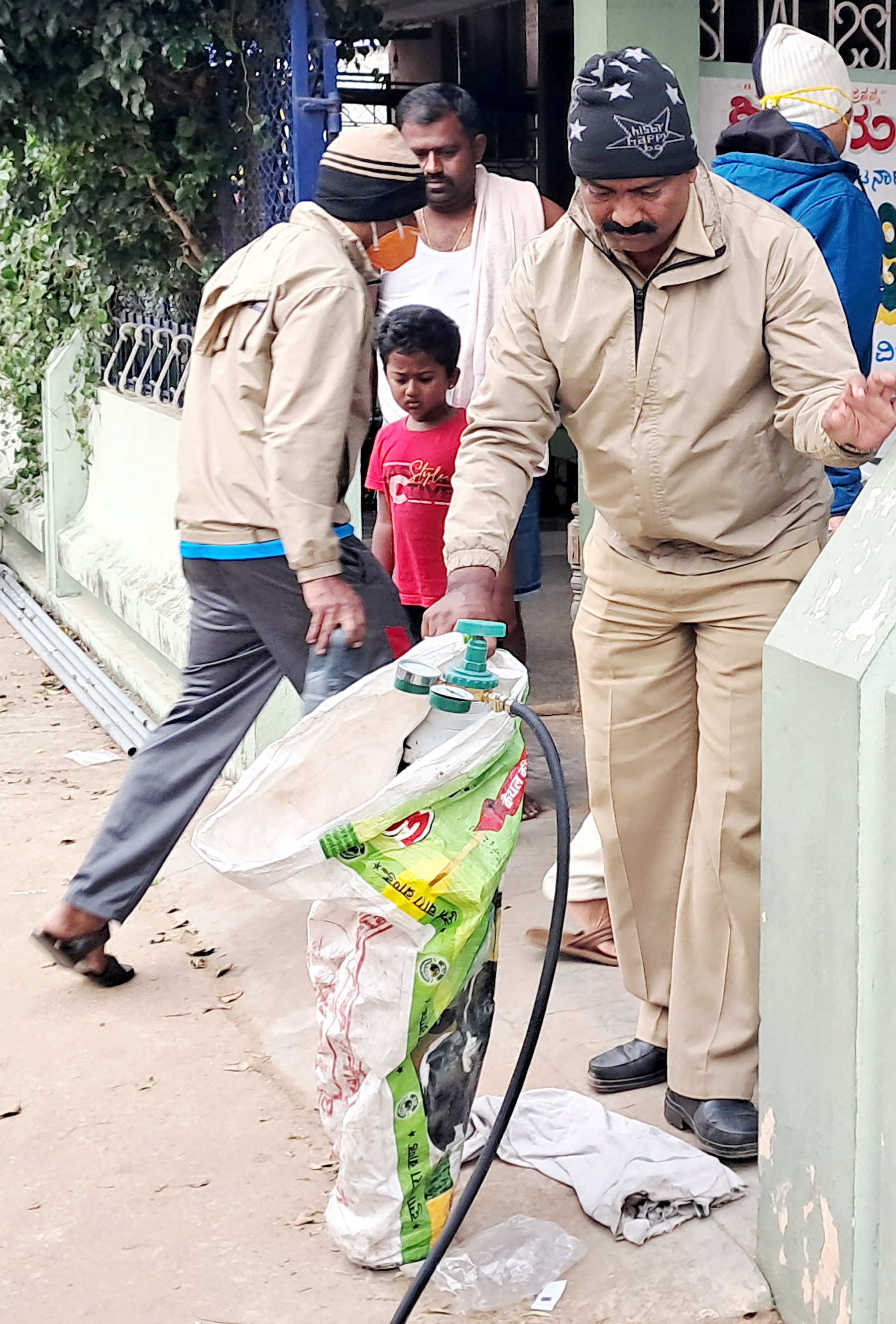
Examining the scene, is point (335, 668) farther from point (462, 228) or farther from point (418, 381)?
point (462, 228)

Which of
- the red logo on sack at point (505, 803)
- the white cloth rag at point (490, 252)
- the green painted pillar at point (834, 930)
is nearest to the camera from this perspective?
the green painted pillar at point (834, 930)

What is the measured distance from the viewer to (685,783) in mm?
3221

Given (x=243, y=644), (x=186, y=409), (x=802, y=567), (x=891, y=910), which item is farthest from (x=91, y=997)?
(x=891, y=910)

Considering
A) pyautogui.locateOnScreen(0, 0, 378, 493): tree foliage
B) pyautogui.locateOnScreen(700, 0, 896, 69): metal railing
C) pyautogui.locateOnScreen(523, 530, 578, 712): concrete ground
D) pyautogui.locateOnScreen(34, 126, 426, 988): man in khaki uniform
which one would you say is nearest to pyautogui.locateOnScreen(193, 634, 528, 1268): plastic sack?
pyautogui.locateOnScreen(34, 126, 426, 988): man in khaki uniform

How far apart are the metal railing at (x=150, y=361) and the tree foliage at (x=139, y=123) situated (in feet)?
0.60

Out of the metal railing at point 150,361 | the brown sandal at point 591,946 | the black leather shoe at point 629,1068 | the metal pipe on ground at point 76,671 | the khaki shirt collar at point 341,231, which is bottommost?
the metal pipe on ground at point 76,671

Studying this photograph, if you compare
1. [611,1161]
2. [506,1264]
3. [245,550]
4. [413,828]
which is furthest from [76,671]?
[413,828]

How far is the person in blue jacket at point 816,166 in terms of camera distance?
334 centimetres

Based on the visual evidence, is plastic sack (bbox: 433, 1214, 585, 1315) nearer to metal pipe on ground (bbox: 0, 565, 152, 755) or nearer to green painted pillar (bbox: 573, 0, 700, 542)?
green painted pillar (bbox: 573, 0, 700, 542)

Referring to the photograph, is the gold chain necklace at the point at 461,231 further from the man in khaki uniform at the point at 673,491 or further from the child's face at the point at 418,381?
the man in khaki uniform at the point at 673,491

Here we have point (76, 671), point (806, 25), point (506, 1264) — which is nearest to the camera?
point (506, 1264)

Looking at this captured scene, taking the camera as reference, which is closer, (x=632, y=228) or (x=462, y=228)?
(x=632, y=228)

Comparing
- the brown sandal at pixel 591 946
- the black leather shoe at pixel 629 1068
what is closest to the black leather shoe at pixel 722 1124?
the black leather shoe at pixel 629 1068

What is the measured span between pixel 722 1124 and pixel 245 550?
5.50 ft
